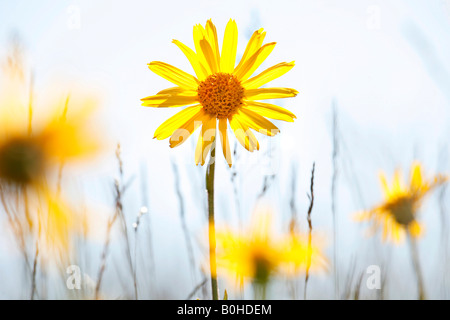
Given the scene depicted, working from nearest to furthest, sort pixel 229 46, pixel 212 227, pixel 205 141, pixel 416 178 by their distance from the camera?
pixel 212 227
pixel 205 141
pixel 229 46
pixel 416 178

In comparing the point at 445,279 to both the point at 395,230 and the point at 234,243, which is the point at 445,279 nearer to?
the point at 395,230

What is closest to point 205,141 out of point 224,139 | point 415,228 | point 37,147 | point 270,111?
point 224,139

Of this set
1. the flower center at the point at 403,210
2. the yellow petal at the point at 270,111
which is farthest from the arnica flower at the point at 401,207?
the yellow petal at the point at 270,111

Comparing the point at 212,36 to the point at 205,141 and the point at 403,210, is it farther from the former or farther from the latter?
the point at 403,210

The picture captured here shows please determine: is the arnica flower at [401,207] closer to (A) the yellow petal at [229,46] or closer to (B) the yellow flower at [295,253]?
(B) the yellow flower at [295,253]

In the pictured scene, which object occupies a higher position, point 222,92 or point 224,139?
point 222,92
